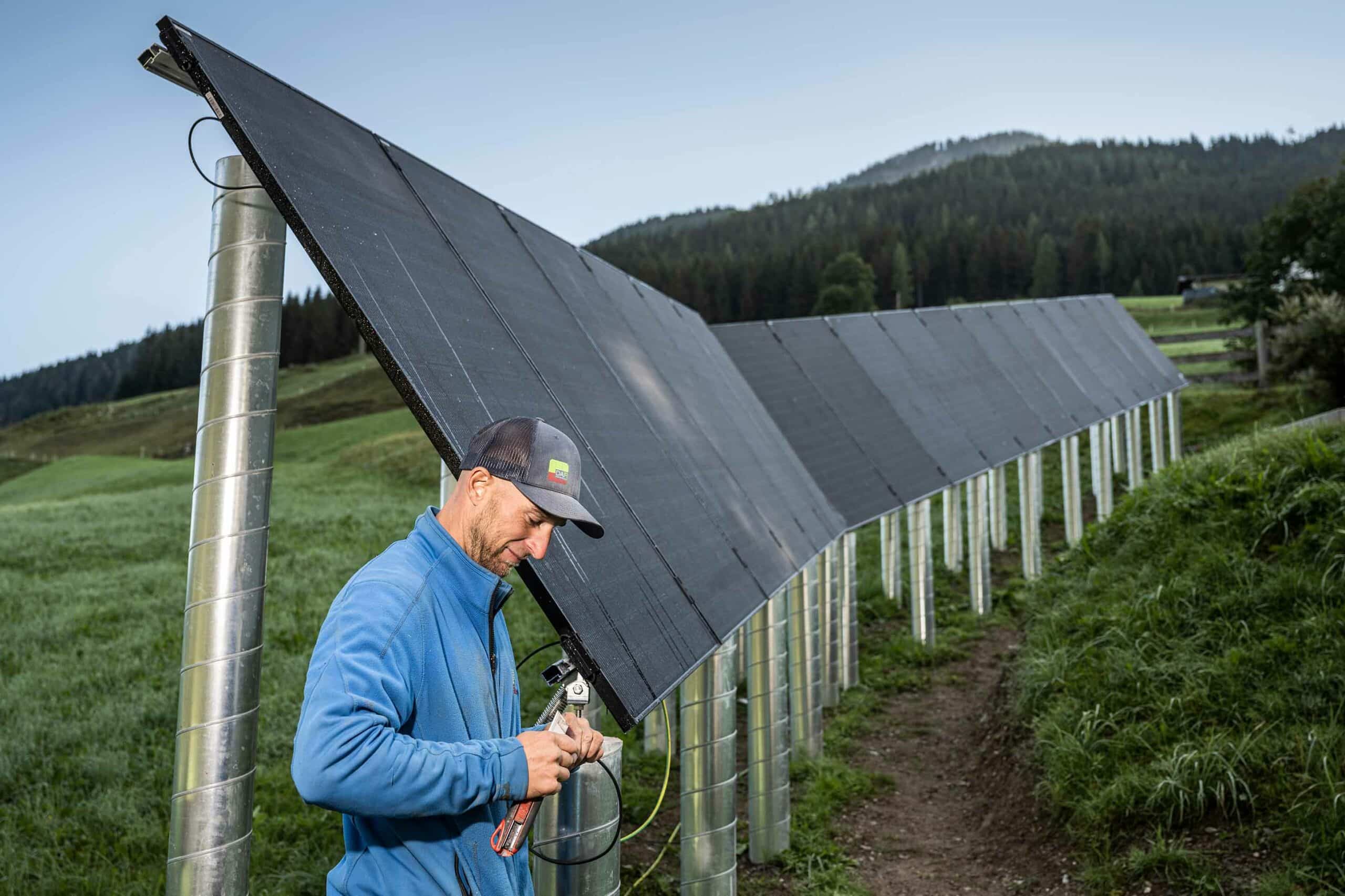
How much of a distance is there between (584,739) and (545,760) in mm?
196

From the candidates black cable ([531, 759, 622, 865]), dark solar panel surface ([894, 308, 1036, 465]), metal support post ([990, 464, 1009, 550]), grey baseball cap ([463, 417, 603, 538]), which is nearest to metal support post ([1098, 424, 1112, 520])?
metal support post ([990, 464, 1009, 550])

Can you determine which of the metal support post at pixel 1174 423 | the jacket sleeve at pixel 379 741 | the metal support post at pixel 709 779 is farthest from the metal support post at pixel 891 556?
the metal support post at pixel 1174 423

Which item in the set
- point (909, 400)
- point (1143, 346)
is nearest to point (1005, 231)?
Answer: point (1143, 346)

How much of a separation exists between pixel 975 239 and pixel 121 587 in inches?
3855

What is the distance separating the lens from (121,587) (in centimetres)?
1518

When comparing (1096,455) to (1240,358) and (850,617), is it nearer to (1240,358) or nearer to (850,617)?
(850,617)

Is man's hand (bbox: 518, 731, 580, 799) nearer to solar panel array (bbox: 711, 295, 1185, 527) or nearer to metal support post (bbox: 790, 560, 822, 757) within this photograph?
metal support post (bbox: 790, 560, 822, 757)

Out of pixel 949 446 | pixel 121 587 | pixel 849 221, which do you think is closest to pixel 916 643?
pixel 949 446

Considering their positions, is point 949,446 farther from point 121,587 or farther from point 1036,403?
point 121,587

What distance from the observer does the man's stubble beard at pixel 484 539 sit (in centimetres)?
263

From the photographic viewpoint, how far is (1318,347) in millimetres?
22344

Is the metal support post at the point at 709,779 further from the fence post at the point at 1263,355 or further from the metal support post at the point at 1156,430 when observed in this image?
the fence post at the point at 1263,355

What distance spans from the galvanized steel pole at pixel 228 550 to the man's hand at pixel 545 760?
38.3 inches

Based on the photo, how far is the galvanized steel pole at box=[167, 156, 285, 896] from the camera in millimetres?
2930
